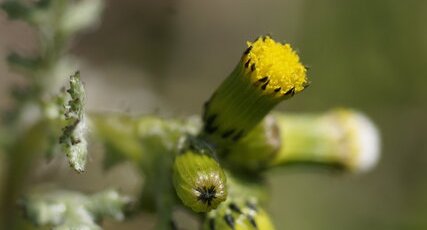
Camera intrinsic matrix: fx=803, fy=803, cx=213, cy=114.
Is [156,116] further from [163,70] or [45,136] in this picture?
[163,70]

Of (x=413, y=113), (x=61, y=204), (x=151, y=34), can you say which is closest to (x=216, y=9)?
(x=151, y=34)

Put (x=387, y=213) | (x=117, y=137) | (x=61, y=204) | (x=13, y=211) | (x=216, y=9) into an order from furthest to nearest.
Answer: (x=216, y=9)
(x=387, y=213)
(x=13, y=211)
(x=117, y=137)
(x=61, y=204)

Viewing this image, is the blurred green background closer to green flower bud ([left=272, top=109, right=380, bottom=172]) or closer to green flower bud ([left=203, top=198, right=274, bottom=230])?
green flower bud ([left=272, top=109, right=380, bottom=172])

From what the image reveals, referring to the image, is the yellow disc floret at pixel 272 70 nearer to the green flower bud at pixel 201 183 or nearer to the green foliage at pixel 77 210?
the green flower bud at pixel 201 183

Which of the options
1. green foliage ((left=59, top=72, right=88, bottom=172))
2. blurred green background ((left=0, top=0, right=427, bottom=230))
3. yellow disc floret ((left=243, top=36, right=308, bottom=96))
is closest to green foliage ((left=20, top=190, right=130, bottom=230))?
green foliage ((left=59, top=72, right=88, bottom=172))

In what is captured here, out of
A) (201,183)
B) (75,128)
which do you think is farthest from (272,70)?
(75,128)

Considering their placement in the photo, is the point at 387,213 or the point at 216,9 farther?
the point at 216,9

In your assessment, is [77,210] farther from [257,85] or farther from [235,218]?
[257,85]

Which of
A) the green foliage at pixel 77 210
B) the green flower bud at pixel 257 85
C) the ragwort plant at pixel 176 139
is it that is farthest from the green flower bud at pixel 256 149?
the green foliage at pixel 77 210
